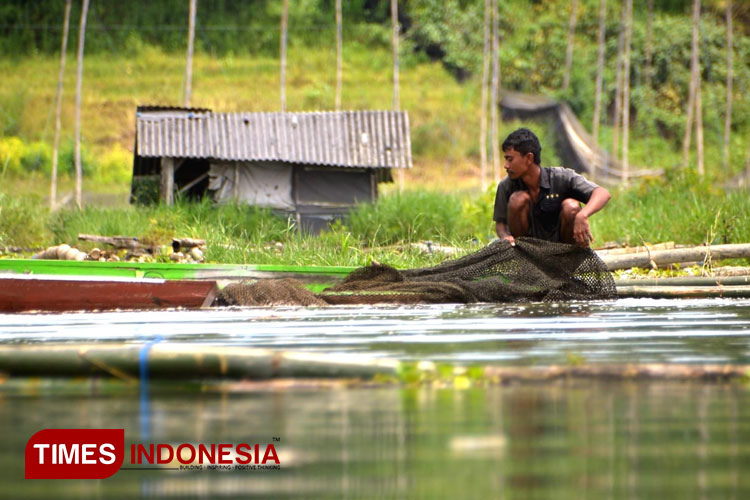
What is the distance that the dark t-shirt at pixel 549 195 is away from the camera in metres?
5.91

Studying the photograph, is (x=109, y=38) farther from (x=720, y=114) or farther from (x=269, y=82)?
(x=720, y=114)

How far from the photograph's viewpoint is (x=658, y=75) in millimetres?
32281

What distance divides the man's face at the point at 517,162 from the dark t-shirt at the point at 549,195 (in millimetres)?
135

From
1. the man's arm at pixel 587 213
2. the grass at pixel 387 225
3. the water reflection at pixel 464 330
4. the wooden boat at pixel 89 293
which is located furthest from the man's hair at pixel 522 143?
the grass at pixel 387 225

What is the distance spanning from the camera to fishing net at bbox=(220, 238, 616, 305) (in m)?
5.97

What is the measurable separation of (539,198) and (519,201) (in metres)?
0.13

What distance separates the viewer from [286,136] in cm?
1661

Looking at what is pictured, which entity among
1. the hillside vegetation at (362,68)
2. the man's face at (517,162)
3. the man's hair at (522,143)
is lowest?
the man's face at (517,162)

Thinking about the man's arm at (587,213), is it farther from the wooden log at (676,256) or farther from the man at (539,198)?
the wooden log at (676,256)

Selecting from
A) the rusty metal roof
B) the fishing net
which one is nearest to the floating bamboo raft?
the fishing net

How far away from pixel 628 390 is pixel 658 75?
31222 mm

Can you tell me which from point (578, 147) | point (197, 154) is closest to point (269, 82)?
point (578, 147)

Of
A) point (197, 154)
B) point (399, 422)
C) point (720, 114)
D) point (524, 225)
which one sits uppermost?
point (720, 114)

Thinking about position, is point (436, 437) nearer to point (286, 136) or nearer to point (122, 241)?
point (122, 241)
